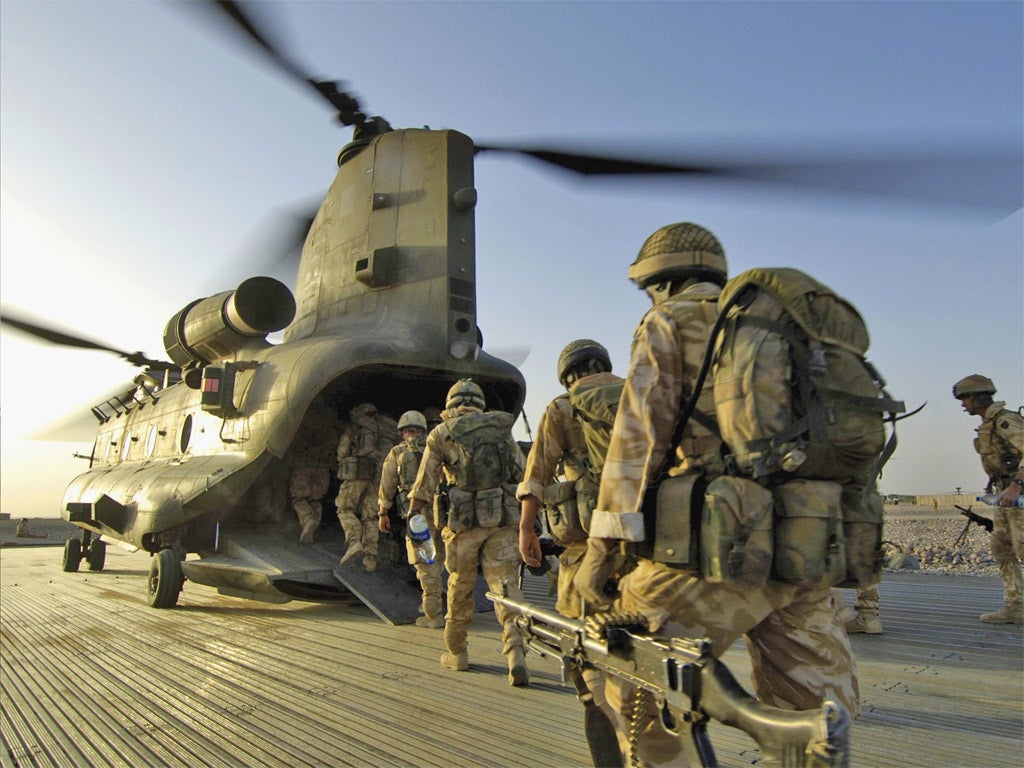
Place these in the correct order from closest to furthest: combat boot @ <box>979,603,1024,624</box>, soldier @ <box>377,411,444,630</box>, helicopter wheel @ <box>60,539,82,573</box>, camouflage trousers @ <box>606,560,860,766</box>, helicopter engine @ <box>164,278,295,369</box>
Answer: camouflage trousers @ <box>606,560,860,766</box> < combat boot @ <box>979,603,1024,624</box> < soldier @ <box>377,411,444,630</box> < helicopter engine @ <box>164,278,295,369</box> < helicopter wheel @ <box>60,539,82,573</box>

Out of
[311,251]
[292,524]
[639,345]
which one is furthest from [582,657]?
[311,251]

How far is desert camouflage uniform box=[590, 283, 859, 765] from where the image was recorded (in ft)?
6.28

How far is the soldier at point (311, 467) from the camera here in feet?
26.8

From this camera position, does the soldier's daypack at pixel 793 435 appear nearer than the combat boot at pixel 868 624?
Yes

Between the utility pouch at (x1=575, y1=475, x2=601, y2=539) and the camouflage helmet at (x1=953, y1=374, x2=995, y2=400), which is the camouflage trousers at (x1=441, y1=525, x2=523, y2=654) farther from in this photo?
the camouflage helmet at (x1=953, y1=374, x2=995, y2=400)

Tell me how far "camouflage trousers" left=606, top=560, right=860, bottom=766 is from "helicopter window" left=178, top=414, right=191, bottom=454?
8.22 meters

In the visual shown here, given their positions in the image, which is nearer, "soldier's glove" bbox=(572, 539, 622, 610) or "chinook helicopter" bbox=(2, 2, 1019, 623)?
"soldier's glove" bbox=(572, 539, 622, 610)

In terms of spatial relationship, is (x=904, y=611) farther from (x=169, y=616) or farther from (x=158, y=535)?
(x=158, y=535)

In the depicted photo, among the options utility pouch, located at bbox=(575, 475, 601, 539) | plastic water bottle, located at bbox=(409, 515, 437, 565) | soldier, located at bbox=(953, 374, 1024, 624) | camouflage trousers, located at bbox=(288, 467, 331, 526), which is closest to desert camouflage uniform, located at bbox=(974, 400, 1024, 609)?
soldier, located at bbox=(953, 374, 1024, 624)

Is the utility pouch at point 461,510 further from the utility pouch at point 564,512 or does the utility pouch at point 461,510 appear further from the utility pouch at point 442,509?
the utility pouch at point 564,512

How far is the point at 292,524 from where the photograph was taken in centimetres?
838

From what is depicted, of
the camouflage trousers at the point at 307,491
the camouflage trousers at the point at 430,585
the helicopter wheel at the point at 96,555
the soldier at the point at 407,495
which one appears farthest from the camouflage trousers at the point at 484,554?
the helicopter wheel at the point at 96,555

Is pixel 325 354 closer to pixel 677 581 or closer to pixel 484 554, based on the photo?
pixel 484 554

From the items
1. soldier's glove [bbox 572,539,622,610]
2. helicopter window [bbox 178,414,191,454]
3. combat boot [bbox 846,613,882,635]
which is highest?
helicopter window [bbox 178,414,191,454]
